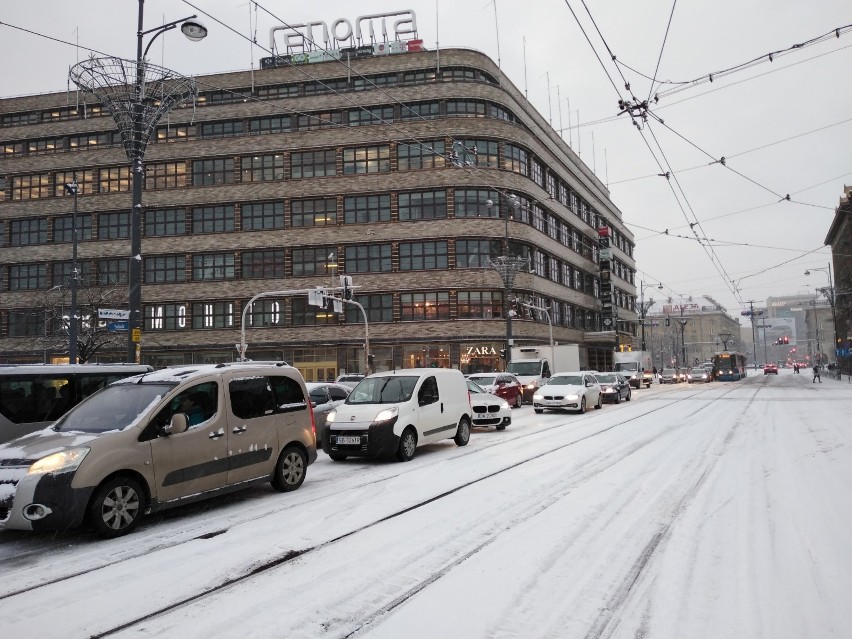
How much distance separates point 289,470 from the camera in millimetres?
8477

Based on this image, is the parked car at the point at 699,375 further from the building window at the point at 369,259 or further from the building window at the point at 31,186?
the building window at the point at 31,186

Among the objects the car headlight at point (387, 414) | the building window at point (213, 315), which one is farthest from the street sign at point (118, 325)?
the building window at point (213, 315)

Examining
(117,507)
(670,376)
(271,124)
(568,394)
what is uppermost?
(271,124)

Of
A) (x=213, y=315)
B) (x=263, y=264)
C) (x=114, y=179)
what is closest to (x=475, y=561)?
(x=263, y=264)

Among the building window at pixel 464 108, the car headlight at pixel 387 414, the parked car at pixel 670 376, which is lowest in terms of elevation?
the parked car at pixel 670 376

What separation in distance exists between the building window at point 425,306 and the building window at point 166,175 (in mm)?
20806

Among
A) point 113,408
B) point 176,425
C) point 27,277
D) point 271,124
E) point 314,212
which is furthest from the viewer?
point 27,277

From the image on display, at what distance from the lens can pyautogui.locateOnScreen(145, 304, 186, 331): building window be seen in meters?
47.4

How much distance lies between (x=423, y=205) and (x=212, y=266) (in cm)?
1725

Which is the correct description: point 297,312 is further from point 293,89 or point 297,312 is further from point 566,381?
point 566,381

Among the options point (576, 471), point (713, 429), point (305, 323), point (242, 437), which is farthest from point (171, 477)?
point (305, 323)

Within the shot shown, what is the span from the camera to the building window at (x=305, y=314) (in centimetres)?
4538

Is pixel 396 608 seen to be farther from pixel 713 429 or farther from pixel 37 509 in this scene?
pixel 713 429

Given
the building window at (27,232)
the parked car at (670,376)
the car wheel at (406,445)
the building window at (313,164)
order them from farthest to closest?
the parked car at (670,376), the building window at (27,232), the building window at (313,164), the car wheel at (406,445)
